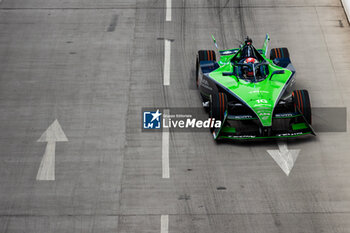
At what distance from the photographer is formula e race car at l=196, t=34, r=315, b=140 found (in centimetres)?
1161

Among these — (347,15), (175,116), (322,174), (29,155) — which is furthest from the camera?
(347,15)

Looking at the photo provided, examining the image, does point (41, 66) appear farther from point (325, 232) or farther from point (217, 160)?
point (325, 232)

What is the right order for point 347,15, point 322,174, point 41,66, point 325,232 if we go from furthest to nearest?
point 347,15, point 41,66, point 322,174, point 325,232

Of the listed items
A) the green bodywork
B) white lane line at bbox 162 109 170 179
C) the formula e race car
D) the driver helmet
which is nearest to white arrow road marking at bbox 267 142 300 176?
the formula e race car

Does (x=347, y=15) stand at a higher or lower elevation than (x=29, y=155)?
higher

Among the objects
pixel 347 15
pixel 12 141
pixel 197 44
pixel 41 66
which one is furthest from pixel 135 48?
pixel 347 15

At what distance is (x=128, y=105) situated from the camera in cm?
1331

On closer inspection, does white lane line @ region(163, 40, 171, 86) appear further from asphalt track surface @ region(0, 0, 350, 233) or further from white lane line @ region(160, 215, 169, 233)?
white lane line @ region(160, 215, 169, 233)

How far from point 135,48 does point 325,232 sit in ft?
27.1

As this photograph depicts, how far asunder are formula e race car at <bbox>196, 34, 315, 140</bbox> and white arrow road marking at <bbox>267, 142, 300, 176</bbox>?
381 mm

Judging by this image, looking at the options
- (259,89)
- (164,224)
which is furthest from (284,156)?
(164,224)

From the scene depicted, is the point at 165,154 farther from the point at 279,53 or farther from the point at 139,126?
the point at 279,53

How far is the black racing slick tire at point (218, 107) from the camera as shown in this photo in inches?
461

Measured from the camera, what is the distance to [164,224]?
10.2 meters
